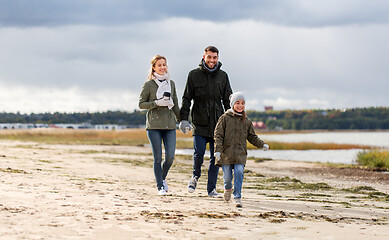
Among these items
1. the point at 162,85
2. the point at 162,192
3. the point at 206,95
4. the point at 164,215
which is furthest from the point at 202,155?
the point at 164,215

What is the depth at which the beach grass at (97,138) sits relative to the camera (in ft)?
129

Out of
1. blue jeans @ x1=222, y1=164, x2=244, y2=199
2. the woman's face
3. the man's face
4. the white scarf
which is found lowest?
blue jeans @ x1=222, y1=164, x2=244, y2=199

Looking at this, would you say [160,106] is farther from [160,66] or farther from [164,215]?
[164,215]

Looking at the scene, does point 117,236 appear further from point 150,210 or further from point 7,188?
point 7,188

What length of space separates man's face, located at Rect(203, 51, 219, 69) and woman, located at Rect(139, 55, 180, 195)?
607 mm

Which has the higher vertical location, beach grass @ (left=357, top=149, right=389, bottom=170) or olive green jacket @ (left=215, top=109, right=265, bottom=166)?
olive green jacket @ (left=215, top=109, right=265, bottom=166)

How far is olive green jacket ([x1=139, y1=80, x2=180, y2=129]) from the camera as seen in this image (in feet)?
26.0

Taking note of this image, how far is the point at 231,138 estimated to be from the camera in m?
7.36

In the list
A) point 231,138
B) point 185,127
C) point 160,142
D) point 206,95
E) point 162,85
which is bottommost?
point 160,142

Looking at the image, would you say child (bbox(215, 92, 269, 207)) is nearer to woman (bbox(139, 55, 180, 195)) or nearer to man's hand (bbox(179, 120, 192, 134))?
man's hand (bbox(179, 120, 192, 134))

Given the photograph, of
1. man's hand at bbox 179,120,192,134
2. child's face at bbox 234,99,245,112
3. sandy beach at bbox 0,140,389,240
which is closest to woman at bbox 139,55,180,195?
man's hand at bbox 179,120,192,134

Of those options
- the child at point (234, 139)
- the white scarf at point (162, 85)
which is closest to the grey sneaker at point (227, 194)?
the child at point (234, 139)

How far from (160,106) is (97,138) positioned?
4123cm

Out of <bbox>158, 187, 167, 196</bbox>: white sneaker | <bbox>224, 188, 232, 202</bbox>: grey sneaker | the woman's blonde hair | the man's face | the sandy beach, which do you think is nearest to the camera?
the sandy beach
